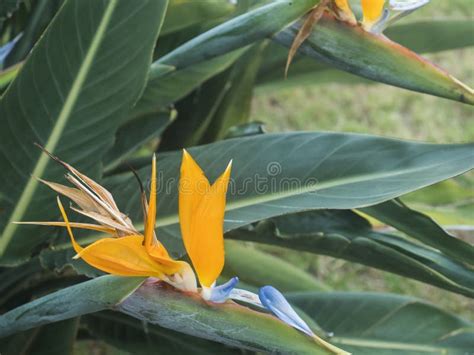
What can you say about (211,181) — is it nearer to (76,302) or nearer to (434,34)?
(76,302)

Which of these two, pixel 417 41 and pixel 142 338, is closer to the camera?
pixel 142 338

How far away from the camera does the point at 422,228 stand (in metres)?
0.76

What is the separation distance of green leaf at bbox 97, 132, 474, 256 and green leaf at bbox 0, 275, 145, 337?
9.6 inches

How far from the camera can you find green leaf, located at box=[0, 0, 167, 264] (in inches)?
27.9

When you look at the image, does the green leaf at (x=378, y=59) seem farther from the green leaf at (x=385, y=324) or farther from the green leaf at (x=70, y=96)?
the green leaf at (x=385, y=324)

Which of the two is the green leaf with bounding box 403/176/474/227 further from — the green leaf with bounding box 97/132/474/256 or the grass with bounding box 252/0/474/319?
the grass with bounding box 252/0/474/319

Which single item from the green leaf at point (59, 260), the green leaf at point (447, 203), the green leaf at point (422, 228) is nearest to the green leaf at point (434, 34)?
the green leaf at point (447, 203)

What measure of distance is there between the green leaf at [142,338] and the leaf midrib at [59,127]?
0.65 ft

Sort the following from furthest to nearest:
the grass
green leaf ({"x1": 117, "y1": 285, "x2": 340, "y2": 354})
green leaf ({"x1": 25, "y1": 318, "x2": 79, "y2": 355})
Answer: the grass
green leaf ({"x1": 25, "y1": 318, "x2": 79, "y2": 355})
green leaf ({"x1": 117, "y1": 285, "x2": 340, "y2": 354})

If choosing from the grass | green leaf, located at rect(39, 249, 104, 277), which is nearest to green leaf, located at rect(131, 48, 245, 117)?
green leaf, located at rect(39, 249, 104, 277)

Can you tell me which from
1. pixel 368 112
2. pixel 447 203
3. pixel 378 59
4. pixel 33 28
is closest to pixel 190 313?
pixel 378 59

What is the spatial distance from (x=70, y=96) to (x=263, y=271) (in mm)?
502

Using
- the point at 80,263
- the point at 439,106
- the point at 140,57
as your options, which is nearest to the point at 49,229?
the point at 80,263

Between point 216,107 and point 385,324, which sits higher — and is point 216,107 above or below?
above
